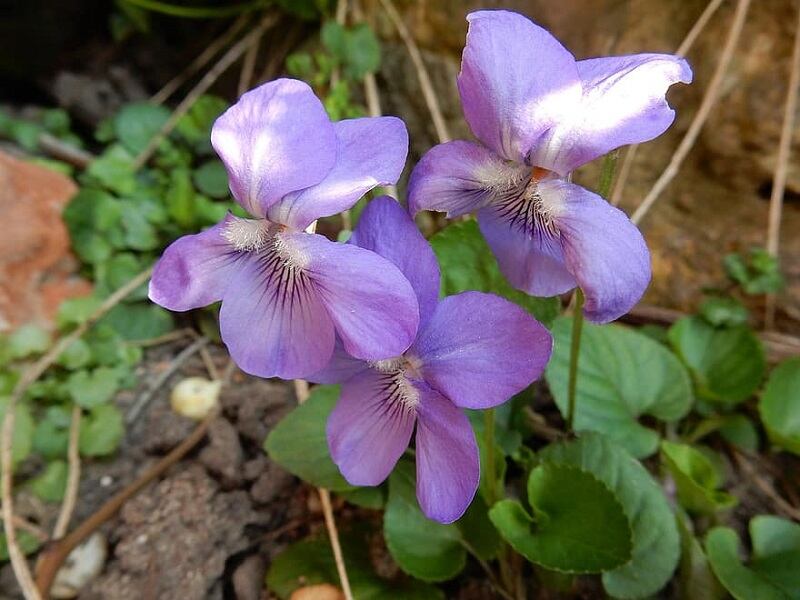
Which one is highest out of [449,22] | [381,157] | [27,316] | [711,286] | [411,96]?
[381,157]

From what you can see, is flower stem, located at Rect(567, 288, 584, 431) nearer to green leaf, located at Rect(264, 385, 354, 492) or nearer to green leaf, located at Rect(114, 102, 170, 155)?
green leaf, located at Rect(264, 385, 354, 492)

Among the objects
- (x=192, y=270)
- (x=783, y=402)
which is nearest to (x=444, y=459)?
(x=192, y=270)

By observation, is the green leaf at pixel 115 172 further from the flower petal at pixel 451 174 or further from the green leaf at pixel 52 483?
the flower petal at pixel 451 174

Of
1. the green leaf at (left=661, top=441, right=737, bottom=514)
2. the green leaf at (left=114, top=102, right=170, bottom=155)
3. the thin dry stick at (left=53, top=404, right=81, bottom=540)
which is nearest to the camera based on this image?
the green leaf at (left=661, top=441, right=737, bottom=514)

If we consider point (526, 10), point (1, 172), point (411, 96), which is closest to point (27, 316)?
point (1, 172)

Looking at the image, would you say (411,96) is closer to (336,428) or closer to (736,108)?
(736,108)

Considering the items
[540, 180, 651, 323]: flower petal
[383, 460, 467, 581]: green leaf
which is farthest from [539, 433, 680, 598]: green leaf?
[540, 180, 651, 323]: flower petal
